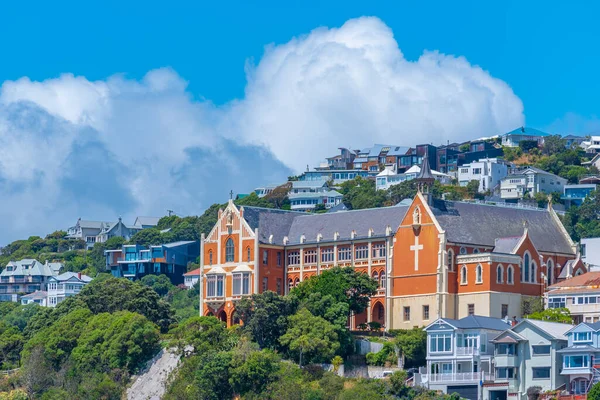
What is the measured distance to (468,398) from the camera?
99.4 metres

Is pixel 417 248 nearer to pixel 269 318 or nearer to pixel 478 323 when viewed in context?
pixel 269 318

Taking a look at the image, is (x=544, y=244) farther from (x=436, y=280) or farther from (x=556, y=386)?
(x=556, y=386)

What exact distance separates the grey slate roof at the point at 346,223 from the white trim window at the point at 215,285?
6626mm

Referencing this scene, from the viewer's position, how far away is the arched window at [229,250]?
12619 cm

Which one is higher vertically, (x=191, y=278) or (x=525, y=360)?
(x=191, y=278)

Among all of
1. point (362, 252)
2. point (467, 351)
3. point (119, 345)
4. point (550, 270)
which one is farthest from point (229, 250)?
point (467, 351)

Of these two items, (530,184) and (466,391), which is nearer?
(466,391)

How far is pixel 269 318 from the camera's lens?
11144 cm

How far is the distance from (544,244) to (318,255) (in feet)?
59.0

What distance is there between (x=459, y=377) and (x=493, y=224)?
2119cm

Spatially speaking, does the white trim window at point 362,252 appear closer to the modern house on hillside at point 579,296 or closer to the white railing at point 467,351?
the modern house on hillside at point 579,296

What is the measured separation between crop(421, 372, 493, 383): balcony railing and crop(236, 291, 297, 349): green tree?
13468 mm

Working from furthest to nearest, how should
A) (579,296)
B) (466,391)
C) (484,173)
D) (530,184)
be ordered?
(484,173) → (530,184) → (579,296) → (466,391)

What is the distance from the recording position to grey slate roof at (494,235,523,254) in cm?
11469
